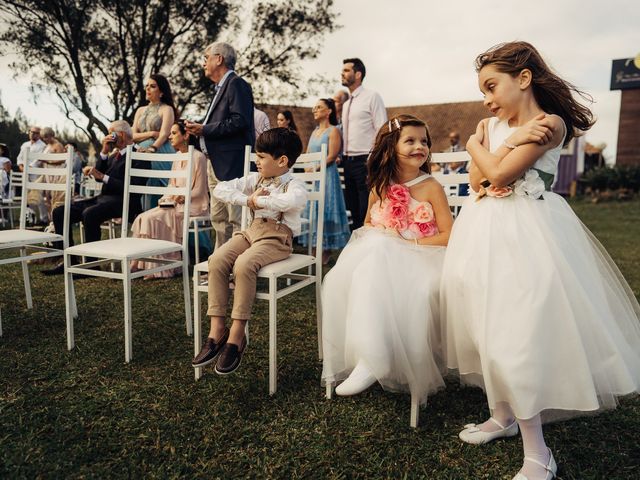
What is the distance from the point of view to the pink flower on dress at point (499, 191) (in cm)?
174

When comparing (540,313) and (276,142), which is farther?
(276,142)

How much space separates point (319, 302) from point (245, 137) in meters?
1.87

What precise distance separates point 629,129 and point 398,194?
20602mm

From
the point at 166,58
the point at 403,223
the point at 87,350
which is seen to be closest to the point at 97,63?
the point at 166,58

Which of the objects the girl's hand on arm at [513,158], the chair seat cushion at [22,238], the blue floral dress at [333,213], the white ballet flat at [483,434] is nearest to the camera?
the girl's hand on arm at [513,158]

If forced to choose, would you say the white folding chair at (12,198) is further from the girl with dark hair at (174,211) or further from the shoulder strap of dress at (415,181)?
the shoulder strap of dress at (415,181)

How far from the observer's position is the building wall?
18391mm

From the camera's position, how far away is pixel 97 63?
42.3 feet

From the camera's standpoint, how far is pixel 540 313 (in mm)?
1533

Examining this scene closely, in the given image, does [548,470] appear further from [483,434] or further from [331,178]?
[331,178]

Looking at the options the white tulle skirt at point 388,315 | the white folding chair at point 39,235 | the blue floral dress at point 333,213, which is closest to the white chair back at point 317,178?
the white tulle skirt at point 388,315

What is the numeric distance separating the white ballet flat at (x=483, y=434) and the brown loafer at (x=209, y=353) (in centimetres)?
117

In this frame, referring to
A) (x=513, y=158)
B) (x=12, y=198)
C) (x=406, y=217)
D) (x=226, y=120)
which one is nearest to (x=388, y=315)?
(x=406, y=217)

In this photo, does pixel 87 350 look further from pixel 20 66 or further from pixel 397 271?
pixel 20 66
